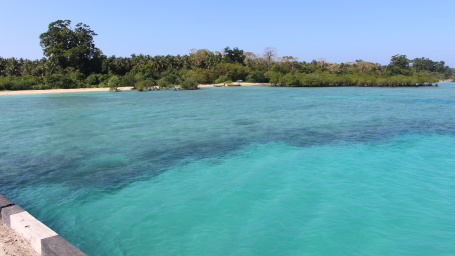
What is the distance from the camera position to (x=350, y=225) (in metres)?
6.90

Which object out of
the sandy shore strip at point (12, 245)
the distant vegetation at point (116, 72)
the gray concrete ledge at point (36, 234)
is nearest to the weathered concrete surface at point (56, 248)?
the gray concrete ledge at point (36, 234)

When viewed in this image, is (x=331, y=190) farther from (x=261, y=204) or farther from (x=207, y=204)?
(x=207, y=204)

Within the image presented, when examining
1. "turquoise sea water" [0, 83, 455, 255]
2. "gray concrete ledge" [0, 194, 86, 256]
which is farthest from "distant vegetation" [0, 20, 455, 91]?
"gray concrete ledge" [0, 194, 86, 256]

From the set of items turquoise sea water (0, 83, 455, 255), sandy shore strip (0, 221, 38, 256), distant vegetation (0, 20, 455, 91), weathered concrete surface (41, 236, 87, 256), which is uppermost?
distant vegetation (0, 20, 455, 91)

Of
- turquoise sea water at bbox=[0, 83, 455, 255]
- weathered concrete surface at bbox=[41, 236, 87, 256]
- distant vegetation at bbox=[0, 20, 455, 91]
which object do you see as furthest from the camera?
distant vegetation at bbox=[0, 20, 455, 91]

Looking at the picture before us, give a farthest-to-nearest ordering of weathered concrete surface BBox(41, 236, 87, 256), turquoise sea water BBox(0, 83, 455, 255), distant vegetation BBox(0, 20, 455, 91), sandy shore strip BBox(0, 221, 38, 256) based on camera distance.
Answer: distant vegetation BBox(0, 20, 455, 91) < turquoise sea water BBox(0, 83, 455, 255) < sandy shore strip BBox(0, 221, 38, 256) < weathered concrete surface BBox(41, 236, 87, 256)

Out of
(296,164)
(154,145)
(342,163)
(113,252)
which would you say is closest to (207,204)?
(113,252)

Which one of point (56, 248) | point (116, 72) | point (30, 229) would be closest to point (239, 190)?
point (30, 229)

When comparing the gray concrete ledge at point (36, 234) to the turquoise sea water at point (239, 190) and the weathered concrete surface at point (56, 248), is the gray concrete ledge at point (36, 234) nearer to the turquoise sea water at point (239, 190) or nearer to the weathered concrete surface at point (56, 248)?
the weathered concrete surface at point (56, 248)

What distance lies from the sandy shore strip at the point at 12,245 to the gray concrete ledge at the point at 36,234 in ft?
0.16

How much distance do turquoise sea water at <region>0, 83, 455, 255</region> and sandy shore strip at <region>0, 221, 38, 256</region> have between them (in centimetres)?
129

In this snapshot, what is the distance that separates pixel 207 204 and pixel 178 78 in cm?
6399

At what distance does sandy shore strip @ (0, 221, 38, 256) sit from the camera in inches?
174

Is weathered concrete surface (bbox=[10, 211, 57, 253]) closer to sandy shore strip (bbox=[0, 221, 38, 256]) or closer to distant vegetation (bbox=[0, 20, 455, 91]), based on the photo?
sandy shore strip (bbox=[0, 221, 38, 256])
